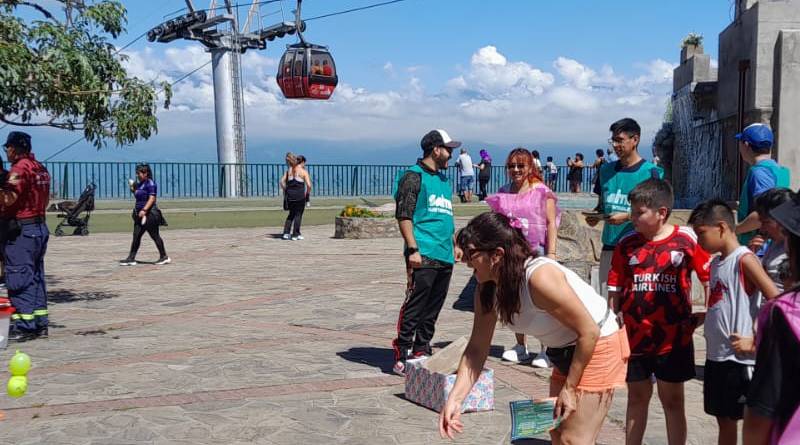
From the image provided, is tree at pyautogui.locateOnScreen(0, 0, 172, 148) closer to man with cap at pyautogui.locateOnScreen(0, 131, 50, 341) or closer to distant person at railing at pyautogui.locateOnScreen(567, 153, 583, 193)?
man with cap at pyautogui.locateOnScreen(0, 131, 50, 341)

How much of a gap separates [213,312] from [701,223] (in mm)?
6722

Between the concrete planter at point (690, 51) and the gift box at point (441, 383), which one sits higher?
the concrete planter at point (690, 51)

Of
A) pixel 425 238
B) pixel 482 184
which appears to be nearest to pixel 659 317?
pixel 425 238

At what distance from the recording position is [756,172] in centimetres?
546

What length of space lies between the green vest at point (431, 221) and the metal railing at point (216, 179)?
2774 cm

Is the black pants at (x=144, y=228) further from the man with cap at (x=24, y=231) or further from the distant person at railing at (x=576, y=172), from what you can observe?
the distant person at railing at (x=576, y=172)

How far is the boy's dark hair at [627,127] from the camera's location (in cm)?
586

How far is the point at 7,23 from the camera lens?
8.52 meters

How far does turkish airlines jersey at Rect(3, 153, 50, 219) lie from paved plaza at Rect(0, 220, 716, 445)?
1.24 m

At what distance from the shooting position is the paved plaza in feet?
17.6

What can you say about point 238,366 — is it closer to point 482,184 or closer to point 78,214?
point 78,214

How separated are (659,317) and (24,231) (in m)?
6.05

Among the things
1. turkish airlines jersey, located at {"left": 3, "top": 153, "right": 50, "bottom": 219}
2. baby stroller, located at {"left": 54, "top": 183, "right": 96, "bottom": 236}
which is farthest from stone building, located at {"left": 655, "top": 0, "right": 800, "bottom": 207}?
baby stroller, located at {"left": 54, "top": 183, "right": 96, "bottom": 236}

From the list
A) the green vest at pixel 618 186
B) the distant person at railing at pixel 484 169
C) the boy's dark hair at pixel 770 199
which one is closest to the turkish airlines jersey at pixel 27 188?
the green vest at pixel 618 186
